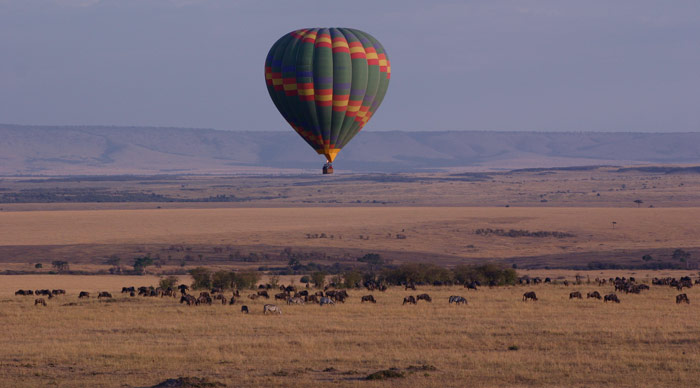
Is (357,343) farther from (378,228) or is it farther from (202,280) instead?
(378,228)

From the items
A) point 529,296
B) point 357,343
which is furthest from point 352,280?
point 357,343

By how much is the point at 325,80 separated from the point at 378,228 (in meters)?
67.6

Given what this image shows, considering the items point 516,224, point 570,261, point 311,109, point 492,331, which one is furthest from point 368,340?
point 516,224

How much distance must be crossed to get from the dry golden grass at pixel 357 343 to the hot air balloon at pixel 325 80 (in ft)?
24.1

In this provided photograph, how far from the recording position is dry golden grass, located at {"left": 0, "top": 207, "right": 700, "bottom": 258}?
9181 cm

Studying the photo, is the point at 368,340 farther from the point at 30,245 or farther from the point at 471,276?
the point at 30,245

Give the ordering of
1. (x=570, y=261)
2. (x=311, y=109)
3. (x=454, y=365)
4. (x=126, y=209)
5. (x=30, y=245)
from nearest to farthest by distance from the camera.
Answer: (x=454, y=365), (x=311, y=109), (x=570, y=261), (x=30, y=245), (x=126, y=209)

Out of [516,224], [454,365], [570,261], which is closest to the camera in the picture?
[454,365]

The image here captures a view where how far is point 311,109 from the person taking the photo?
42.6m

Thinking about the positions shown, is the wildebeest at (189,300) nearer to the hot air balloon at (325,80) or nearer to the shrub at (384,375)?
the hot air balloon at (325,80)

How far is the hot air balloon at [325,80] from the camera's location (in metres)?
42.2

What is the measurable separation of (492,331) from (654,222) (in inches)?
3426

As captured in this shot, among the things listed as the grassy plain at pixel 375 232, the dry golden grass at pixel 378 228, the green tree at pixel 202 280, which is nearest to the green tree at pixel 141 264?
the grassy plain at pixel 375 232

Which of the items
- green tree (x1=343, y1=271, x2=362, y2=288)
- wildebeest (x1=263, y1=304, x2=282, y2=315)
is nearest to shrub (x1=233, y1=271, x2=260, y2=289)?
green tree (x1=343, y1=271, x2=362, y2=288)
